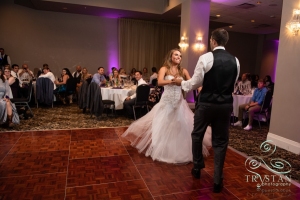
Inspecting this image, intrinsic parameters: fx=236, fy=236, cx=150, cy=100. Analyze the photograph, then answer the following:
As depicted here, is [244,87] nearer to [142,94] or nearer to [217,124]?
[142,94]

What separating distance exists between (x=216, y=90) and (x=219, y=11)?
23.0 ft

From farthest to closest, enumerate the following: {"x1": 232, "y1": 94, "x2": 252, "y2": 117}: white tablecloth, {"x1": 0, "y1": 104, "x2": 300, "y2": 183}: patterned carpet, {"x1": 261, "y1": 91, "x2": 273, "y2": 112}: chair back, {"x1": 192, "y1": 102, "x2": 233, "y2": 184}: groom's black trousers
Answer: {"x1": 232, "y1": 94, "x2": 252, "y2": 117}: white tablecloth → {"x1": 261, "y1": 91, "x2": 273, "y2": 112}: chair back → {"x1": 0, "y1": 104, "x2": 300, "y2": 183}: patterned carpet → {"x1": 192, "y1": 102, "x2": 233, "y2": 184}: groom's black trousers

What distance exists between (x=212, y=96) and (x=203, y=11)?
5.78 metres

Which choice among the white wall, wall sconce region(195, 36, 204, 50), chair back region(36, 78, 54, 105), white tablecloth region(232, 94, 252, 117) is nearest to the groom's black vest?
the white wall

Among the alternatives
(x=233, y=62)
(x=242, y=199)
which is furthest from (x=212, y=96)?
(x=242, y=199)

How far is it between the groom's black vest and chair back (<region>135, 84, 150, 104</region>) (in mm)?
3198

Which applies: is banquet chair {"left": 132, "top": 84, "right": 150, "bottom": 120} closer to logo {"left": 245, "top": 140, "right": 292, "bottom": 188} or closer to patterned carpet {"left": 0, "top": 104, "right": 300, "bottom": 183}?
patterned carpet {"left": 0, "top": 104, "right": 300, "bottom": 183}

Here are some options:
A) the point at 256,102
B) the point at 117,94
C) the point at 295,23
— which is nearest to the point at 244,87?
the point at 256,102

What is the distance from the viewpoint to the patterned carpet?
11.7 feet

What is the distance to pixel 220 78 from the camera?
7.22 ft

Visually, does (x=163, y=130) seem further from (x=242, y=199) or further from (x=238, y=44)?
(x=238, y=44)

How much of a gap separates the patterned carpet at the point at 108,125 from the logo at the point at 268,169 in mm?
46

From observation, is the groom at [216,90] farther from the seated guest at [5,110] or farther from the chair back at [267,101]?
the seated guest at [5,110]

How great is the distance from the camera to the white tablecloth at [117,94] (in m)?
5.84
